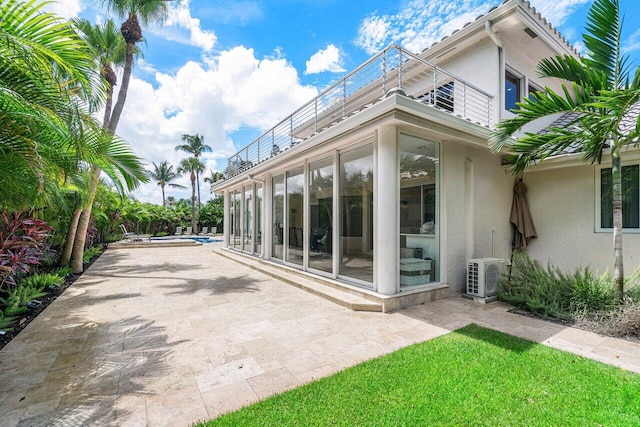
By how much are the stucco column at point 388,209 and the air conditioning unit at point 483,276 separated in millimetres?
2052

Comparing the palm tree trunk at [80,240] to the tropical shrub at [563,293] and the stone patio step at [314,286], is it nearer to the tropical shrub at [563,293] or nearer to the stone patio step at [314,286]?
the stone patio step at [314,286]

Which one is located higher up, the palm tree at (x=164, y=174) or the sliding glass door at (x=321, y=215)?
the palm tree at (x=164, y=174)

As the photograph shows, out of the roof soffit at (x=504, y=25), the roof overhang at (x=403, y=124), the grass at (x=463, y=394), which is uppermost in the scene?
the roof soffit at (x=504, y=25)

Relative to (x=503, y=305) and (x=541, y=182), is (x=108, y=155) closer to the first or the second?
(x=503, y=305)

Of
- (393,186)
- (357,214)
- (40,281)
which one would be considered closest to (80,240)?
(40,281)

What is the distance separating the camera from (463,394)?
9.76 feet

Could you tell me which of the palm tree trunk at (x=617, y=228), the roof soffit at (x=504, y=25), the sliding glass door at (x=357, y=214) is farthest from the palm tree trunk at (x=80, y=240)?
the palm tree trunk at (x=617, y=228)

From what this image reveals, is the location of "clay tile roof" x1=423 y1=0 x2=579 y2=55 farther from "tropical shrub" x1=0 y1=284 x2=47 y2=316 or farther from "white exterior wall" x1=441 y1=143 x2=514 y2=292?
"tropical shrub" x1=0 y1=284 x2=47 y2=316

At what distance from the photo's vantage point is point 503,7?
22.7 feet

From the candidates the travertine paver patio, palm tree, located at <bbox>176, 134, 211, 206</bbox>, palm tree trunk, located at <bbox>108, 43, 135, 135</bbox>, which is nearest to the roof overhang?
the travertine paver patio

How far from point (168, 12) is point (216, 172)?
32125 mm

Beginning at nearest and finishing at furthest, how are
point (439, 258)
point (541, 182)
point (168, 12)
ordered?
point (439, 258) < point (541, 182) < point (168, 12)

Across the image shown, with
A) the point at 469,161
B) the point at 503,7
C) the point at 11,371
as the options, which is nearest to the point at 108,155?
the point at 11,371

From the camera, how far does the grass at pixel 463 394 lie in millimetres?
2594
